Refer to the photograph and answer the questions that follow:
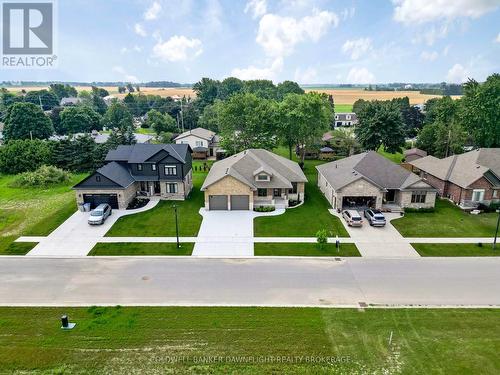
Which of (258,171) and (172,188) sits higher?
(258,171)

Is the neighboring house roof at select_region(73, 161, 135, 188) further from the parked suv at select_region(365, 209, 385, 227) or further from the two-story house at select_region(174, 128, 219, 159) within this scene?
the parked suv at select_region(365, 209, 385, 227)

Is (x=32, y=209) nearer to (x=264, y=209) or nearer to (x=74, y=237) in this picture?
(x=74, y=237)

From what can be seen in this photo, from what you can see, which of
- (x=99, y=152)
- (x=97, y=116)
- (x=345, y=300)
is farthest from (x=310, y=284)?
(x=97, y=116)

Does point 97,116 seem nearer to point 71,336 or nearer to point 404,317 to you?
point 71,336

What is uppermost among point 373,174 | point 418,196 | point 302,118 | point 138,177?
point 302,118

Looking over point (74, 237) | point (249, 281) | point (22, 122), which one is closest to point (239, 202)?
point (249, 281)

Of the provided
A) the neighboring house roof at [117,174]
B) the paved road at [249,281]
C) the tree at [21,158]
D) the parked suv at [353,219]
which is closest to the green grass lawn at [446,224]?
the parked suv at [353,219]
